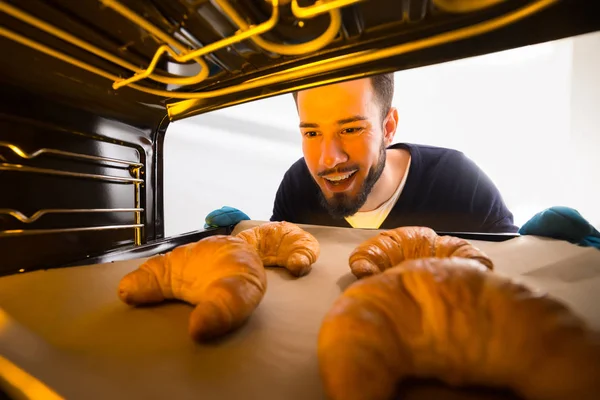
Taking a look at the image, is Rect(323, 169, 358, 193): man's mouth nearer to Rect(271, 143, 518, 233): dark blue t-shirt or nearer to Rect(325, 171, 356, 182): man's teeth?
Rect(325, 171, 356, 182): man's teeth

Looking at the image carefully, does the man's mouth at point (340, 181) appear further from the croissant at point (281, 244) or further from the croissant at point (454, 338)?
the croissant at point (454, 338)

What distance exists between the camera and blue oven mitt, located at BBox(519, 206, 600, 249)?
40.3 inches

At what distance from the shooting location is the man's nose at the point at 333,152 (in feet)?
4.75

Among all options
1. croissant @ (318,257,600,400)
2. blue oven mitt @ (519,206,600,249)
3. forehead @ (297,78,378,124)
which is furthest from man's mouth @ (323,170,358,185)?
croissant @ (318,257,600,400)

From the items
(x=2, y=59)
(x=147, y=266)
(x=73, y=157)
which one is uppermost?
(x=2, y=59)

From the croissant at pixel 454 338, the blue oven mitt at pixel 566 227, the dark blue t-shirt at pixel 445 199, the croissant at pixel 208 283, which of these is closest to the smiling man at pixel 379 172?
the dark blue t-shirt at pixel 445 199

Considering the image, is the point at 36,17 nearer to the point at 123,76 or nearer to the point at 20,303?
the point at 123,76

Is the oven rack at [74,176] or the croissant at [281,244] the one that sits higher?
the oven rack at [74,176]

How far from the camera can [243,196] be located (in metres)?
2.52

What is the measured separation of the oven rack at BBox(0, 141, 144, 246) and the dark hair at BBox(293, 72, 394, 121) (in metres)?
1.18

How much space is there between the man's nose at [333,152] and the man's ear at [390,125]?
0.31m

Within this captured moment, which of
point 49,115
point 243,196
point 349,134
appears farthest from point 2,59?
point 243,196

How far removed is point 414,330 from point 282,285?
19.7 inches

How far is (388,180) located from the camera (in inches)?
65.2
